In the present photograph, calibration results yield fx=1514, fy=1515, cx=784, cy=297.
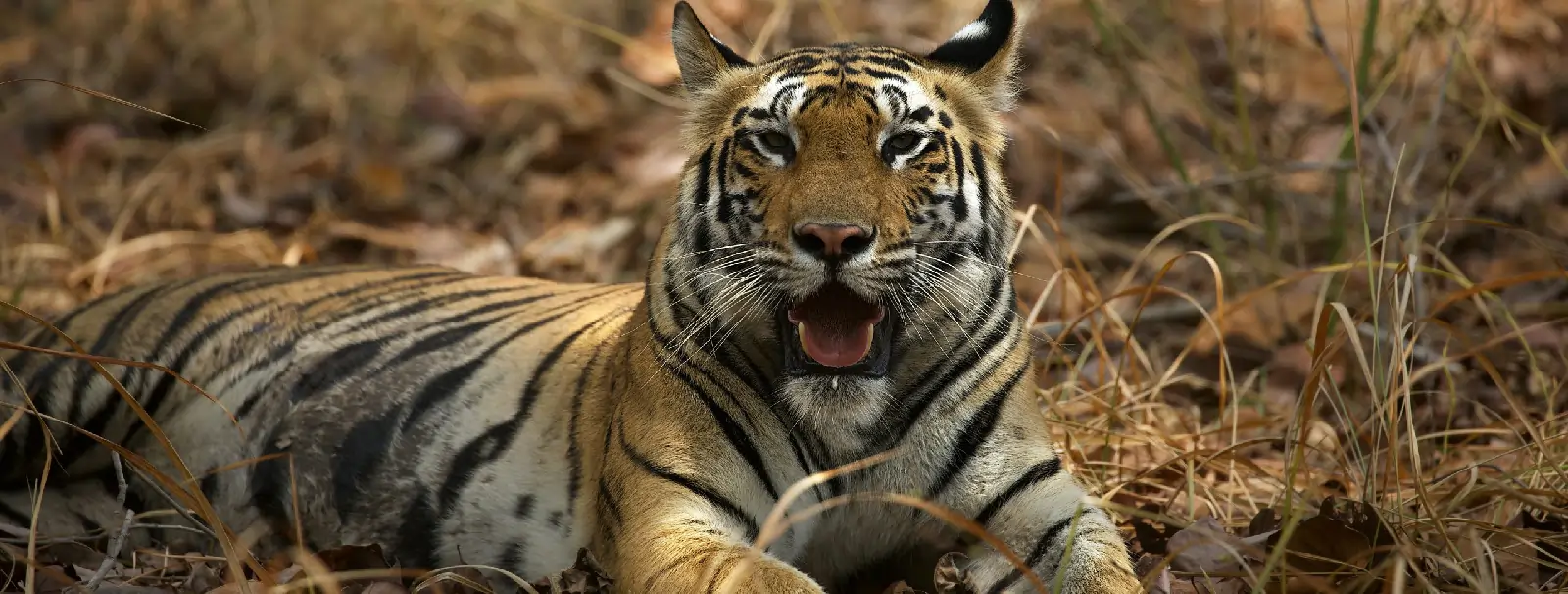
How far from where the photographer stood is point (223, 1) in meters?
8.92

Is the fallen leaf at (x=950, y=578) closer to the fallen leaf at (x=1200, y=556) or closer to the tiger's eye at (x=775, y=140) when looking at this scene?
the fallen leaf at (x=1200, y=556)

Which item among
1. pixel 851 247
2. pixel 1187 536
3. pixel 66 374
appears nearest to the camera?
pixel 851 247

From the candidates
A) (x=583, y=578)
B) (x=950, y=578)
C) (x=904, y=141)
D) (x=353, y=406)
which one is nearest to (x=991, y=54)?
(x=904, y=141)

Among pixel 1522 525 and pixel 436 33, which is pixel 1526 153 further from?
pixel 436 33

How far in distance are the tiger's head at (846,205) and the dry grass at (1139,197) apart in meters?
0.30

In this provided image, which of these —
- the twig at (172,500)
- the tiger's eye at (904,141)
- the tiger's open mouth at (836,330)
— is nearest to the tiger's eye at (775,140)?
the tiger's eye at (904,141)

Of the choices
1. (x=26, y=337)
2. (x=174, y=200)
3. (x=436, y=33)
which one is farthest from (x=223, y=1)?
(x=26, y=337)

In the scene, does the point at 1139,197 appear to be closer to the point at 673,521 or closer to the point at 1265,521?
the point at 1265,521

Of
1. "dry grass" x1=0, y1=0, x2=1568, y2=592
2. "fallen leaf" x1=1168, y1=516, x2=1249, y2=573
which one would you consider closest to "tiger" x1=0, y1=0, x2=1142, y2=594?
"fallen leaf" x1=1168, y1=516, x2=1249, y2=573

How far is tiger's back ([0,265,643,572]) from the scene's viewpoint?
352 cm

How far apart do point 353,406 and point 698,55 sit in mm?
1315

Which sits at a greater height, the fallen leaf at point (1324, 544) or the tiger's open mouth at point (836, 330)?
the tiger's open mouth at point (836, 330)

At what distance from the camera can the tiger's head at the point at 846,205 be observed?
110 inches

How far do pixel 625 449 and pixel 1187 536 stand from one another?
3.82 ft
